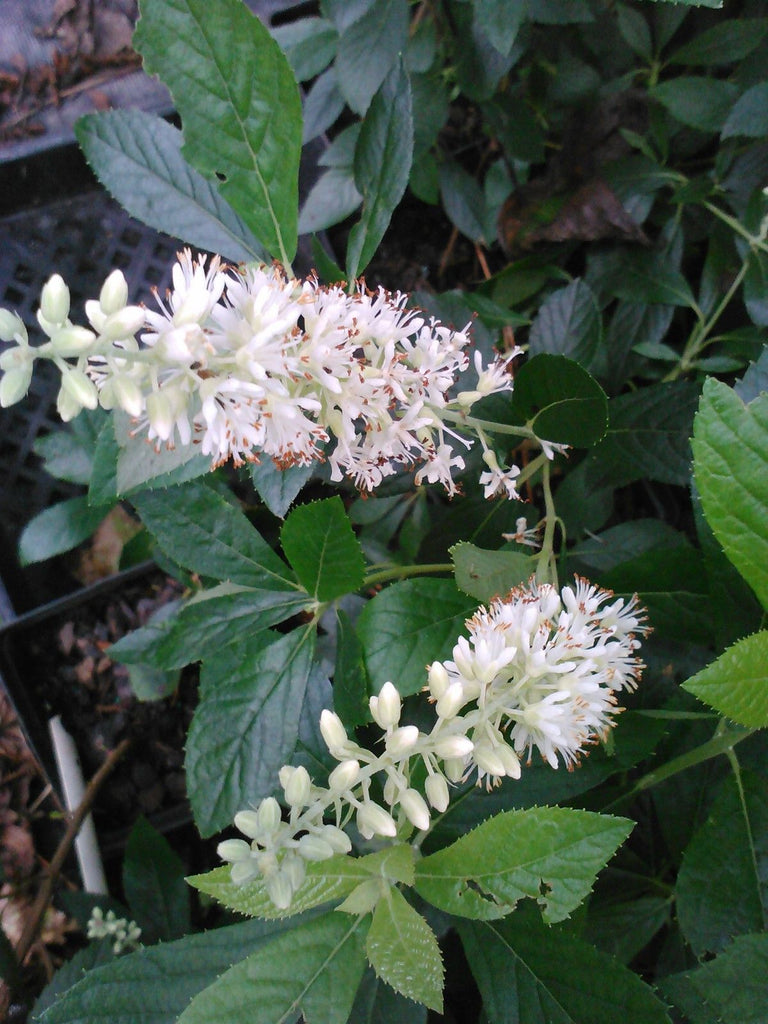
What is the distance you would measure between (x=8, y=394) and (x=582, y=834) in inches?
24.5

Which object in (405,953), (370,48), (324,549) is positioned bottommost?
(405,953)

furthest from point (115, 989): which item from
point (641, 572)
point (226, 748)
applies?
point (641, 572)

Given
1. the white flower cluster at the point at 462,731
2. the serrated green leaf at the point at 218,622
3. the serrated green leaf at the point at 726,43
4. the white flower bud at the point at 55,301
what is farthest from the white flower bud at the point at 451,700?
the serrated green leaf at the point at 726,43

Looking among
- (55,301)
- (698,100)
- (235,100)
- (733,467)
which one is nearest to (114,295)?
(55,301)

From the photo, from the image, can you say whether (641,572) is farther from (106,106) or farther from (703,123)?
(106,106)

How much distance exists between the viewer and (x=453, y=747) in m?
0.70

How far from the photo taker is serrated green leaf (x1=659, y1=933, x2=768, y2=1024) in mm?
762

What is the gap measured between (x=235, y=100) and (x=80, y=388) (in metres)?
0.43

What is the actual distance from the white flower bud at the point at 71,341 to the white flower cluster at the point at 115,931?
1.15 metres

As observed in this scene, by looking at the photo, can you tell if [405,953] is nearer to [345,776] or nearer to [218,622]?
[345,776]

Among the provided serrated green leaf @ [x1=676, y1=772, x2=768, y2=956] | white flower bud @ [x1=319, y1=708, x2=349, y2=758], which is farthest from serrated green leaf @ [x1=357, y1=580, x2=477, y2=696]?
serrated green leaf @ [x1=676, y1=772, x2=768, y2=956]

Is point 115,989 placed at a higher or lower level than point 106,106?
lower

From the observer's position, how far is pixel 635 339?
1.40 meters

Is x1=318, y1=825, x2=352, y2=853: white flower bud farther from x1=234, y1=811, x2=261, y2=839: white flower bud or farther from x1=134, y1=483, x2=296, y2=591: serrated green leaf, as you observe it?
x1=134, y1=483, x2=296, y2=591: serrated green leaf
